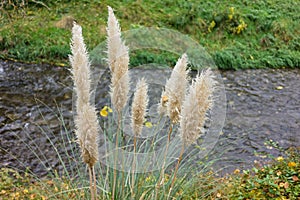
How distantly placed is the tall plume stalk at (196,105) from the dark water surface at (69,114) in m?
2.53

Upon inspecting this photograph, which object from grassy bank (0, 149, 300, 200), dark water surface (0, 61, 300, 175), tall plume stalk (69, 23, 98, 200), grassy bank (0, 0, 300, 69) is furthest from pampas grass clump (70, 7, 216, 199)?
grassy bank (0, 0, 300, 69)

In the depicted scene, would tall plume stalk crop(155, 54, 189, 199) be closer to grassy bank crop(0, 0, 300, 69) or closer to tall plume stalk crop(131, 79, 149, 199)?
tall plume stalk crop(131, 79, 149, 199)

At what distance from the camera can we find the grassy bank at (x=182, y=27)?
6895 millimetres

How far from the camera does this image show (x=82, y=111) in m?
1.54

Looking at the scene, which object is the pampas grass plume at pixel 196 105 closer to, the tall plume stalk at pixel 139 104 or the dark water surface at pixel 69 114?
the tall plume stalk at pixel 139 104

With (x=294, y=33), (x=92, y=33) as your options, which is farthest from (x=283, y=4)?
(x=92, y=33)

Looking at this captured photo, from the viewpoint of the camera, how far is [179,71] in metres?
1.62

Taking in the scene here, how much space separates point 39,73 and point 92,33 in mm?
1481

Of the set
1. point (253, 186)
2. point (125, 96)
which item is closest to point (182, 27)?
point (253, 186)

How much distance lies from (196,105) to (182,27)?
6.56 meters

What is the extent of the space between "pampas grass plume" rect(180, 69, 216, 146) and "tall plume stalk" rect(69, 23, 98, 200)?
38 centimetres

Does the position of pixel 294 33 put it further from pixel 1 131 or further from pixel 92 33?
pixel 1 131

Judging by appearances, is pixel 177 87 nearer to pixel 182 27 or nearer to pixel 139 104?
pixel 139 104

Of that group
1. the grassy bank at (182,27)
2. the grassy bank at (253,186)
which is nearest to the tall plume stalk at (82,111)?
the grassy bank at (253,186)
